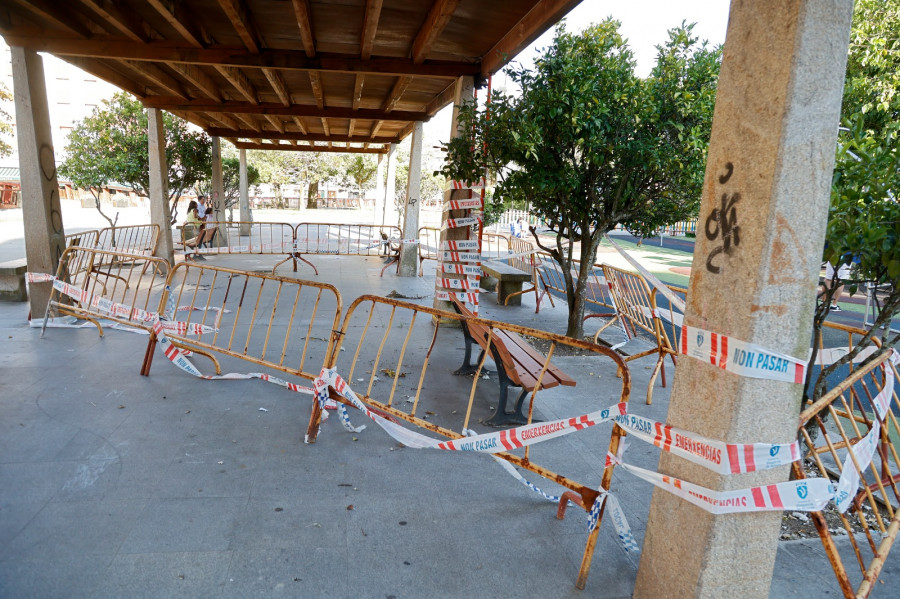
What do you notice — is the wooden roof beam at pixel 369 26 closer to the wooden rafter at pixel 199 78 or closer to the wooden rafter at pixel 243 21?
the wooden rafter at pixel 243 21

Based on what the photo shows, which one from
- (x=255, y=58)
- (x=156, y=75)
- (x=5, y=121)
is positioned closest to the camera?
(x=255, y=58)

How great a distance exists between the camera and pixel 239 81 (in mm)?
11539

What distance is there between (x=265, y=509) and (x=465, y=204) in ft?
19.1

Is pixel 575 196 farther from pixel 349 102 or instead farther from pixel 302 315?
pixel 349 102

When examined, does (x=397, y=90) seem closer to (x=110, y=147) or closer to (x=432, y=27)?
(x=432, y=27)

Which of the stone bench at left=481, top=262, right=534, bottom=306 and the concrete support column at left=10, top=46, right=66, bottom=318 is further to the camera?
the stone bench at left=481, top=262, right=534, bottom=306

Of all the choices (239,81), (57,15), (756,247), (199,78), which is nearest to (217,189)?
(199,78)

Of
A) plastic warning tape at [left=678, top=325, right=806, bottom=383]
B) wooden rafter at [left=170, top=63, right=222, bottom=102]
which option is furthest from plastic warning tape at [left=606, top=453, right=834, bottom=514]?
wooden rafter at [left=170, top=63, right=222, bottom=102]

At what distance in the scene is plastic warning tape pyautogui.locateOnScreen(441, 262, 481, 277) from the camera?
867 cm

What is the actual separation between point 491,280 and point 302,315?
5.25 meters

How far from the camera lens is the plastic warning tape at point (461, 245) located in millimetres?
8602

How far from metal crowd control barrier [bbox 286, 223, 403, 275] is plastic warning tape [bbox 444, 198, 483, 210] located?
5.09 metres

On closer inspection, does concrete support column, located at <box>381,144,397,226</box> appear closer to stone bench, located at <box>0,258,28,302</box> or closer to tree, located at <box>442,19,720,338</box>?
stone bench, located at <box>0,258,28,302</box>

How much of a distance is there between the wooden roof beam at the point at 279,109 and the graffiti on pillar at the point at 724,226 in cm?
1275
